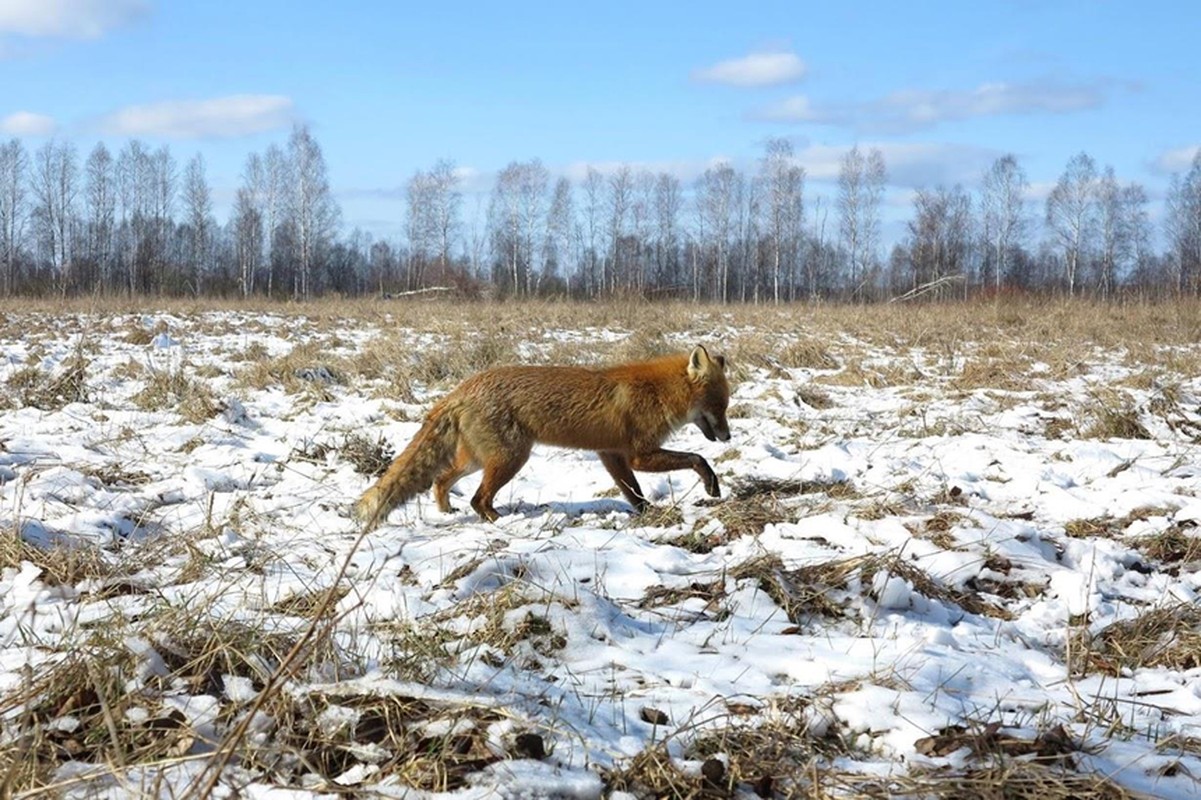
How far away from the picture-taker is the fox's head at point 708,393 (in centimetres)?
667

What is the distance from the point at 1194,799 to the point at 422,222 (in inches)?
2748

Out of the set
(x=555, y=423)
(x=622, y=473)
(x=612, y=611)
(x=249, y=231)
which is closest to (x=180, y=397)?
(x=555, y=423)

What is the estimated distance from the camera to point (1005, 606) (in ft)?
13.6

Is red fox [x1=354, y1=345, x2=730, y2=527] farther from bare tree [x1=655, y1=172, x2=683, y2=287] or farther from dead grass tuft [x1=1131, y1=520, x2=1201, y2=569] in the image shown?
bare tree [x1=655, y1=172, x2=683, y2=287]

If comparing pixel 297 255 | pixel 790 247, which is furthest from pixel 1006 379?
pixel 297 255

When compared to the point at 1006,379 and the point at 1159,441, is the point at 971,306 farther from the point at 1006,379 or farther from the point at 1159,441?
the point at 1159,441

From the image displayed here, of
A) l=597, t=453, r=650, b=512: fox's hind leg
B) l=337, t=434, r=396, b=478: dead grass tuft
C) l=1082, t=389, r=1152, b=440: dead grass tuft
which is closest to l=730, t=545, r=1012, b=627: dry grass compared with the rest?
l=597, t=453, r=650, b=512: fox's hind leg

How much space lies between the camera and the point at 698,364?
6.71 metres

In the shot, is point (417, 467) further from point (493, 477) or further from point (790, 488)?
point (790, 488)

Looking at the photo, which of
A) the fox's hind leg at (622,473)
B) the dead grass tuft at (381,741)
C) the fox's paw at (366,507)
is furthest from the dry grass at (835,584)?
the fox's paw at (366,507)

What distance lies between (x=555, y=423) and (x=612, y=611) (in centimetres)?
255

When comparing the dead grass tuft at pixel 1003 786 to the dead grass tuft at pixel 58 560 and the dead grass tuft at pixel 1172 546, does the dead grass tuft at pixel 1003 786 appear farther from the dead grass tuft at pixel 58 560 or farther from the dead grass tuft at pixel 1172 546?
the dead grass tuft at pixel 58 560

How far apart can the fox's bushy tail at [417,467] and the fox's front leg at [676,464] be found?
4.42 feet

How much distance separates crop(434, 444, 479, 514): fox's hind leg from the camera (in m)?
5.93
